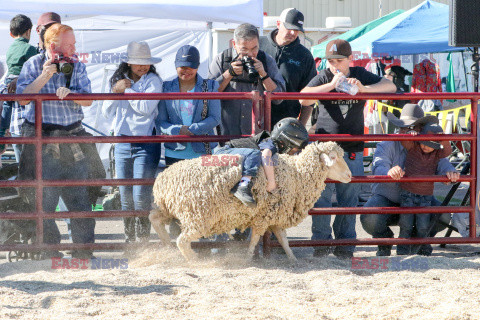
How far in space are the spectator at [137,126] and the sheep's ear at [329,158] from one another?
4.69 ft

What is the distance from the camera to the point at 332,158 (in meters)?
5.14

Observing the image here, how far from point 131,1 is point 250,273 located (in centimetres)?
397

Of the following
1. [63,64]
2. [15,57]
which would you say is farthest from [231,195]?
[15,57]

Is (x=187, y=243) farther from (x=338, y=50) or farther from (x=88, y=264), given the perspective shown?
(x=338, y=50)

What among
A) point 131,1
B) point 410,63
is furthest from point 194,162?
point 410,63

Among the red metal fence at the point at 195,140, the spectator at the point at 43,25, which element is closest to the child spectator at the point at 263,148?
the red metal fence at the point at 195,140

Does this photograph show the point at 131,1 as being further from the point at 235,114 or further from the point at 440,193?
the point at 440,193

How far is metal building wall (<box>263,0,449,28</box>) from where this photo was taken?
20125 mm

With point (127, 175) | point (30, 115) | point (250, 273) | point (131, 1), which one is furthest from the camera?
point (131, 1)

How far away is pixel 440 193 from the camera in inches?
362

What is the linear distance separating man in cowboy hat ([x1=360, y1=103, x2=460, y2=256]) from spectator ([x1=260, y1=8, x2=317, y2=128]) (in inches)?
30.1

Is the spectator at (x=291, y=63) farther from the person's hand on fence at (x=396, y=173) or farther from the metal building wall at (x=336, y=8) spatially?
the metal building wall at (x=336, y=8)

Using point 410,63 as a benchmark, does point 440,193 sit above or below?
below

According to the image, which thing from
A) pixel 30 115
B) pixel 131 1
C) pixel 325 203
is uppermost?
pixel 131 1
